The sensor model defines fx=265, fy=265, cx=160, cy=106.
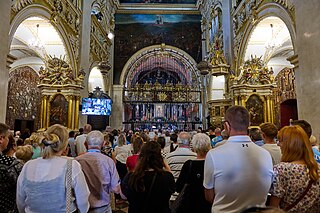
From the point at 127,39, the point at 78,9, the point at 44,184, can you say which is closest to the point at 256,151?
the point at 44,184

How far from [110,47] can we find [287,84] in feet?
41.8

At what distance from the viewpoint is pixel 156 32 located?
21.9 m

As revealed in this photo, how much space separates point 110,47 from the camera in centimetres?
2045

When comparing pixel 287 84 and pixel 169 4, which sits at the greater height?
pixel 169 4

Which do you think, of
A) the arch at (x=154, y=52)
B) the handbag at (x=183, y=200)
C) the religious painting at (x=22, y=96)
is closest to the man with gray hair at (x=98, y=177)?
the handbag at (x=183, y=200)

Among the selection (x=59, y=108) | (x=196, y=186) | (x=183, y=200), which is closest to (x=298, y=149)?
(x=196, y=186)

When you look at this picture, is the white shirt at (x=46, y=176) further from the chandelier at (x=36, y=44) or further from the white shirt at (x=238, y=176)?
the chandelier at (x=36, y=44)

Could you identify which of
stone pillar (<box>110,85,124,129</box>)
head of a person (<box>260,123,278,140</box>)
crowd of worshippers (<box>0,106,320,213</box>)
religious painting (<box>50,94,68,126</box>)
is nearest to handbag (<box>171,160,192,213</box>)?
crowd of worshippers (<box>0,106,320,213</box>)

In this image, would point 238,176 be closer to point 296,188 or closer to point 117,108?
point 296,188

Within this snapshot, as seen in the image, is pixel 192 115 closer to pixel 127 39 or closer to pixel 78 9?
pixel 127 39

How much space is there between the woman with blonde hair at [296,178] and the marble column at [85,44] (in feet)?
40.1

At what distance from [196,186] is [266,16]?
8.73m

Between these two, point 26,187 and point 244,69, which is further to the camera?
point 244,69

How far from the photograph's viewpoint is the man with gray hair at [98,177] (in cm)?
292
